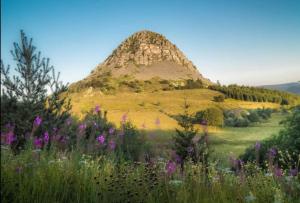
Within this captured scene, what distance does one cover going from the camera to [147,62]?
51.8m

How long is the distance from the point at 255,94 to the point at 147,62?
1944 centimetres

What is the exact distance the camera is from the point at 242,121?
27516mm

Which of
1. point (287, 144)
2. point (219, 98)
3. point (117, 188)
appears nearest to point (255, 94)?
point (219, 98)

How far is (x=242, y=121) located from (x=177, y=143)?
18235 millimetres

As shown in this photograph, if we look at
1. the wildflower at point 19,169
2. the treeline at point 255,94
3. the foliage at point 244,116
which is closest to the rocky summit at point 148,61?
the treeline at point 255,94

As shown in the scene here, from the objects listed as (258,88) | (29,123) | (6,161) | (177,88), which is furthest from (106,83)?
(6,161)

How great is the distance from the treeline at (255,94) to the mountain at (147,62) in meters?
7.19

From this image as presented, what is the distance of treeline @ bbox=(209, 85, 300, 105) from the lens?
115 feet

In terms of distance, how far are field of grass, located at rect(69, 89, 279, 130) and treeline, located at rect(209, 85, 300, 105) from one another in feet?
3.02

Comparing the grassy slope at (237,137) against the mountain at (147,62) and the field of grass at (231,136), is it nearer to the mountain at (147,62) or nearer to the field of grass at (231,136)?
the field of grass at (231,136)

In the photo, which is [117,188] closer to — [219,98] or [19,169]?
[19,169]

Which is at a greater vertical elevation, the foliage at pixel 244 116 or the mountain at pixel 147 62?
the mountain at pixel 147 62

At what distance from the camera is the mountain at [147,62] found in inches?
1806

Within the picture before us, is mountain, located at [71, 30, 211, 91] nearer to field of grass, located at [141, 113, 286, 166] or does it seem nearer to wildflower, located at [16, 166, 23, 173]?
field of grass, located at [141, 113, 286, 166]
